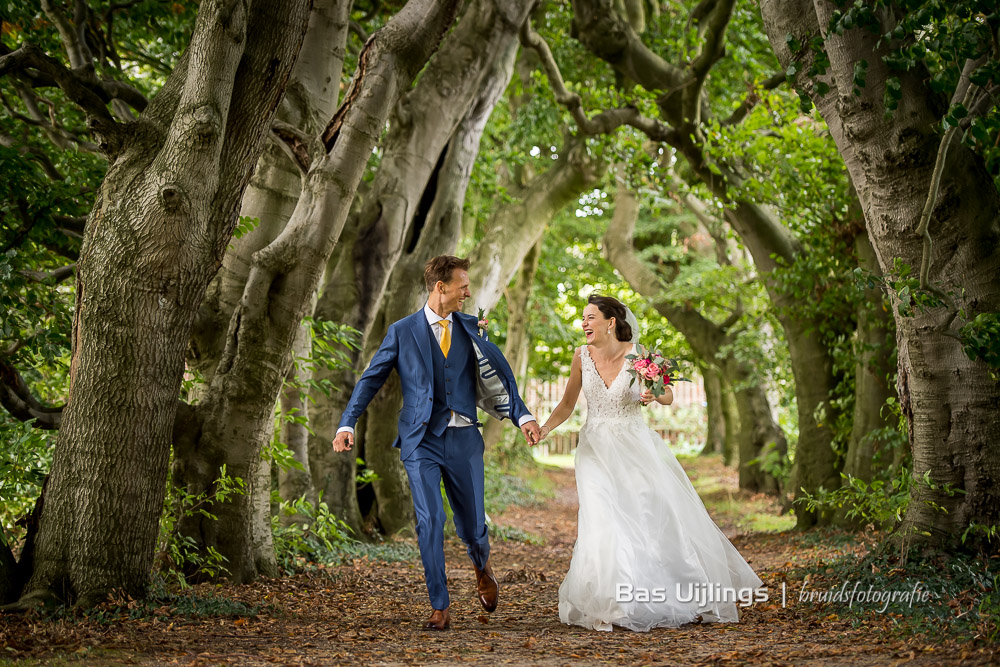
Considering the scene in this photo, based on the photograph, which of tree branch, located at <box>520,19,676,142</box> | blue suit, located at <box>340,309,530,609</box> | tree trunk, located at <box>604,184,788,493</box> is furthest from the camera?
tree trunk, located at <box>604,184,788,493</box>

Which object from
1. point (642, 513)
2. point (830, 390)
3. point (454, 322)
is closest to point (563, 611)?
point (642, 513)

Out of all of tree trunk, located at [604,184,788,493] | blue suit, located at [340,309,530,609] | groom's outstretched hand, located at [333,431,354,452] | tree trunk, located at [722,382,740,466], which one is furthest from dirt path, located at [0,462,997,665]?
tree trunk, located at [722,382,740,466]

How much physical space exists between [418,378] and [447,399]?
234 millimetres

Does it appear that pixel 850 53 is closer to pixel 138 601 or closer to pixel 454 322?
pixel 454 322

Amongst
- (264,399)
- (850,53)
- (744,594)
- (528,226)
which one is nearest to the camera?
(850,53)

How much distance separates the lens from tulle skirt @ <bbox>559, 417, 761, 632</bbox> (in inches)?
200

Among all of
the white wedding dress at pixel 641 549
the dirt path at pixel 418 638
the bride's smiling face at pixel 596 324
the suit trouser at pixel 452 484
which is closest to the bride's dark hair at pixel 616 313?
the bride's smiling face at pixel 596 324

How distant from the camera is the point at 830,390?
10.4m

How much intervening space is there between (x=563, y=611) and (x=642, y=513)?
79 cm

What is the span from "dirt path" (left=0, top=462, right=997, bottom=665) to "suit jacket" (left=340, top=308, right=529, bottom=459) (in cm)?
119

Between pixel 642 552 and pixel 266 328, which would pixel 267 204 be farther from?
pixel 642 552

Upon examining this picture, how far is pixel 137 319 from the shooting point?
484 centimetres

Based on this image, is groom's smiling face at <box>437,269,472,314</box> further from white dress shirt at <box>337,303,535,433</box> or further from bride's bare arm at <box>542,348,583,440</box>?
bride's bare arm at <box>542,348,583,440</box>

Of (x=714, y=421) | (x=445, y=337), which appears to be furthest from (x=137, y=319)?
(x=714, y=421)
